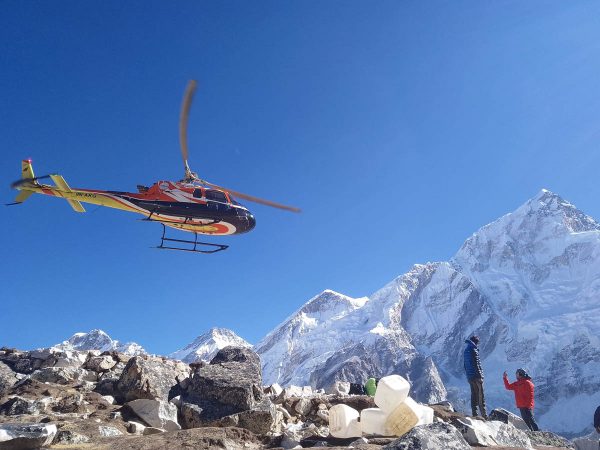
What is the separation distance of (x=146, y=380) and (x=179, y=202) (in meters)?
7.50

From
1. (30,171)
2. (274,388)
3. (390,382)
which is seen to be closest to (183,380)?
(274,388)

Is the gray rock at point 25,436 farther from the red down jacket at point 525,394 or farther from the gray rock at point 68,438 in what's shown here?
the red down jacket at point 525,394

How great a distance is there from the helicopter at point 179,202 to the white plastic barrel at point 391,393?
32.3 feet

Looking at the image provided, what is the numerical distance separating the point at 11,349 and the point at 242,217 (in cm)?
908

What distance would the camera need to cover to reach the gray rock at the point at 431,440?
4734mm

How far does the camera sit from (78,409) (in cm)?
984

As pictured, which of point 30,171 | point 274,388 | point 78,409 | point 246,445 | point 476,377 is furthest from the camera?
point 30,171

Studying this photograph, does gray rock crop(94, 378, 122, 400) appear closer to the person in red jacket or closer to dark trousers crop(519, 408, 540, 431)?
the person in red jacket

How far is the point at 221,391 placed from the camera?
34.3 ft

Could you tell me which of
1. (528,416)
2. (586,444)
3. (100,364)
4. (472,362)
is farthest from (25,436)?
(528,416)

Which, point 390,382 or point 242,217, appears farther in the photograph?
point 242,217

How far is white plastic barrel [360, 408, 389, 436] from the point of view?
296 inches

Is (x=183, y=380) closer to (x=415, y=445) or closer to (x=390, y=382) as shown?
(x=390, y=382)

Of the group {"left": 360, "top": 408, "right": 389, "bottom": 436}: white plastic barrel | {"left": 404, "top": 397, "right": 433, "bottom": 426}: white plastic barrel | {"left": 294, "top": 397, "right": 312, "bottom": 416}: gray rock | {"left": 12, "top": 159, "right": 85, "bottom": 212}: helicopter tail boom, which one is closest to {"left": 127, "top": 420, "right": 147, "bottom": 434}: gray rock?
{"left": 294, "top": 397, "right": 312, "bottom": 416}: gray rock
